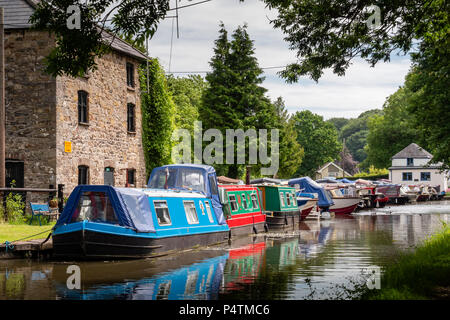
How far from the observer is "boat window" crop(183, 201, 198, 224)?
61.1 feet

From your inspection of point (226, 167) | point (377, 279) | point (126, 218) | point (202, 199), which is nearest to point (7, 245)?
point (126, 218)

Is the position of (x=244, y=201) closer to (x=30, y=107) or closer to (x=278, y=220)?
(x=278, y=220)

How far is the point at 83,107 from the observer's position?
26812 mm

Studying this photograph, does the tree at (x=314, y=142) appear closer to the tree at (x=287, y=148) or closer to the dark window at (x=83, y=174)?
the tree at (x=287, y=148)

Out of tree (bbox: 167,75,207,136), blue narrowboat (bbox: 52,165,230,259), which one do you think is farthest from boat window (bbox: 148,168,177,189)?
tree (bbox: 167,75,207,136)

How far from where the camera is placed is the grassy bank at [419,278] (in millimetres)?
8531

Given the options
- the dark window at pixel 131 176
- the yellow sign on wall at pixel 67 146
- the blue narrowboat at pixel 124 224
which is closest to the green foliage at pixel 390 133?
the dark window at pixel 131 176

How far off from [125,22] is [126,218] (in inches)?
259

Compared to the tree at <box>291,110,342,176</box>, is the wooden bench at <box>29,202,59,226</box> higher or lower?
lower

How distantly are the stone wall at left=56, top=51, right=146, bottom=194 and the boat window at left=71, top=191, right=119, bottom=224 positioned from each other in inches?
358

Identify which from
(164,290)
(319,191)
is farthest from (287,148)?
(164,290)

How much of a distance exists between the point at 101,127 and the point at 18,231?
1050 centimetres

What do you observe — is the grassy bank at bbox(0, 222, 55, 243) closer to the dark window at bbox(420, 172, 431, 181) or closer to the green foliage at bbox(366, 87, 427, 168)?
the green foliage at bbox(366, 87, 427, 168)

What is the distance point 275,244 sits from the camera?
21.0 m
